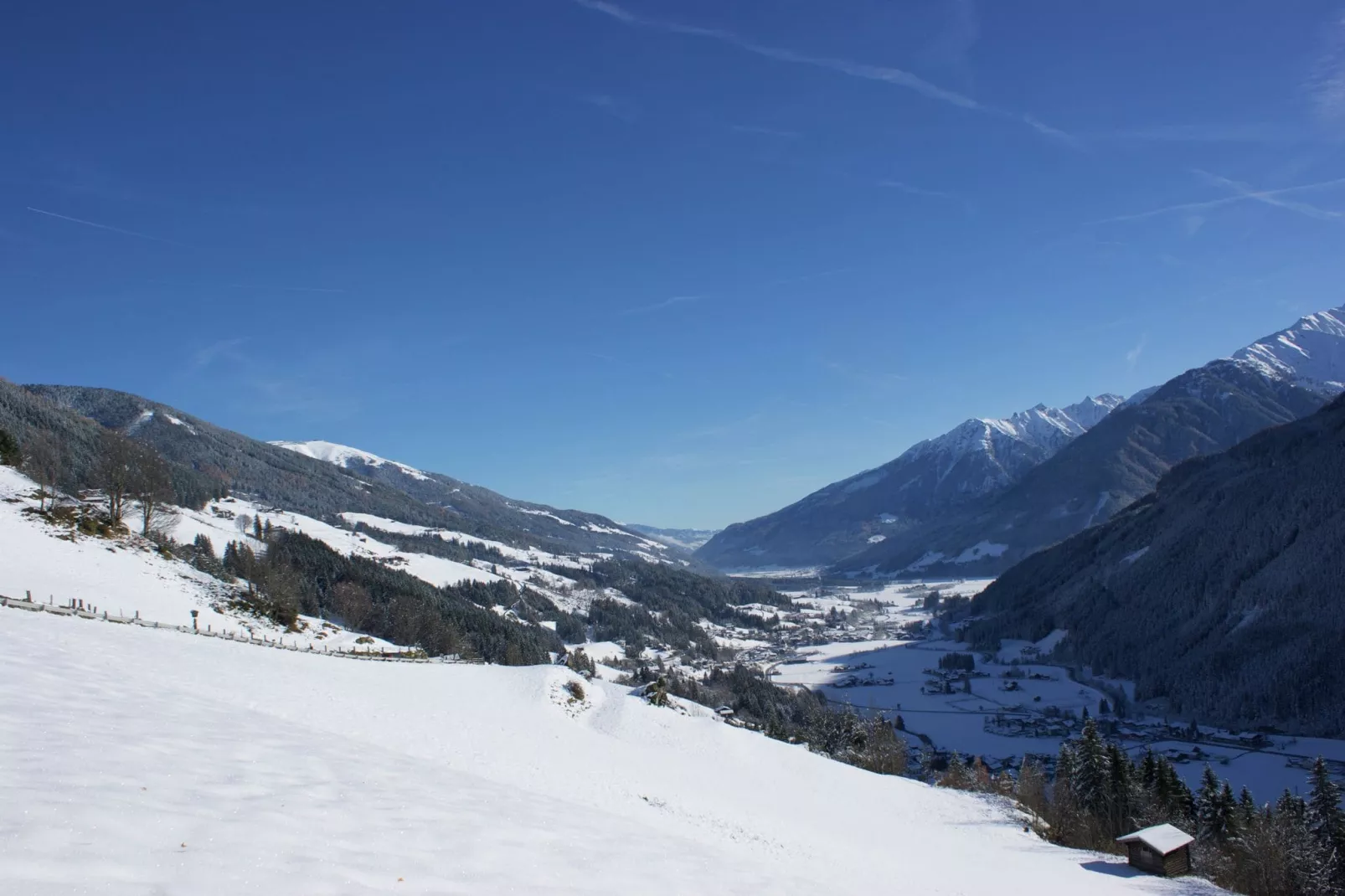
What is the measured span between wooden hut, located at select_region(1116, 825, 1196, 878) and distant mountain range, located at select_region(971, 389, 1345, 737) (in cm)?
10052

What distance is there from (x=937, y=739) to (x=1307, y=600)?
76468mm

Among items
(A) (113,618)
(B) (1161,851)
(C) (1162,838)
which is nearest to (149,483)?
(A) (113,618)

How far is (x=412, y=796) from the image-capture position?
47.9ft

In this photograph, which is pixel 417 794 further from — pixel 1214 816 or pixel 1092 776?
pixel 1214 816

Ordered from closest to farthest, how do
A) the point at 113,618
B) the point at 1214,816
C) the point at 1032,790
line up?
the point at 113,618, the point at 1214,816, the point at 1032,790

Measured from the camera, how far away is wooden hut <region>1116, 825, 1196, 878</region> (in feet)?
109

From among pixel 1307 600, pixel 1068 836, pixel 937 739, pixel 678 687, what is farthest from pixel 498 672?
pixel 1307 600

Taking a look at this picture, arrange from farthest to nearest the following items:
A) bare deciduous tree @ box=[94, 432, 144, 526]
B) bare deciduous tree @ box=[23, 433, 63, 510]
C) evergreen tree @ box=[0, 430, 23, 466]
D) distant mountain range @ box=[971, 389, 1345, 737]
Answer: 1. distant mountain range @ box=[971, 389, 1345, 737]
2. evergreen tree @ box=[0, 430, 23, 466]
3. bare deciduous tree @ box=[94, 432, 144, 526]
4. bare deciduous tree @ box=[23, 433, 63, 510]

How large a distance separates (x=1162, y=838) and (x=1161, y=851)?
1.04 metres

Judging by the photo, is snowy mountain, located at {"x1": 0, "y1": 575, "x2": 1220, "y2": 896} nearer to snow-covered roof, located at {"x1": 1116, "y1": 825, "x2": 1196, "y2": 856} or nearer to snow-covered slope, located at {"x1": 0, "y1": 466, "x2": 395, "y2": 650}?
snow-covered roof, located at {"x1": 1116, "y1": 825, "x2": 1196, "y2": 856}

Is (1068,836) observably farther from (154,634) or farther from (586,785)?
(154,634)

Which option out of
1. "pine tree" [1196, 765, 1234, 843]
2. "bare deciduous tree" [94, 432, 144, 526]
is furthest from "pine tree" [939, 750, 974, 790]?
"bare deciduous tree" [94, 432, 144, 526]

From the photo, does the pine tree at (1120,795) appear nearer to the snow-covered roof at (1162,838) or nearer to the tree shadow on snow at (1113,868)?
the snow-covered roof at (1162,838)

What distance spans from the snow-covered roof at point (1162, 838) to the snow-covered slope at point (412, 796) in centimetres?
177
